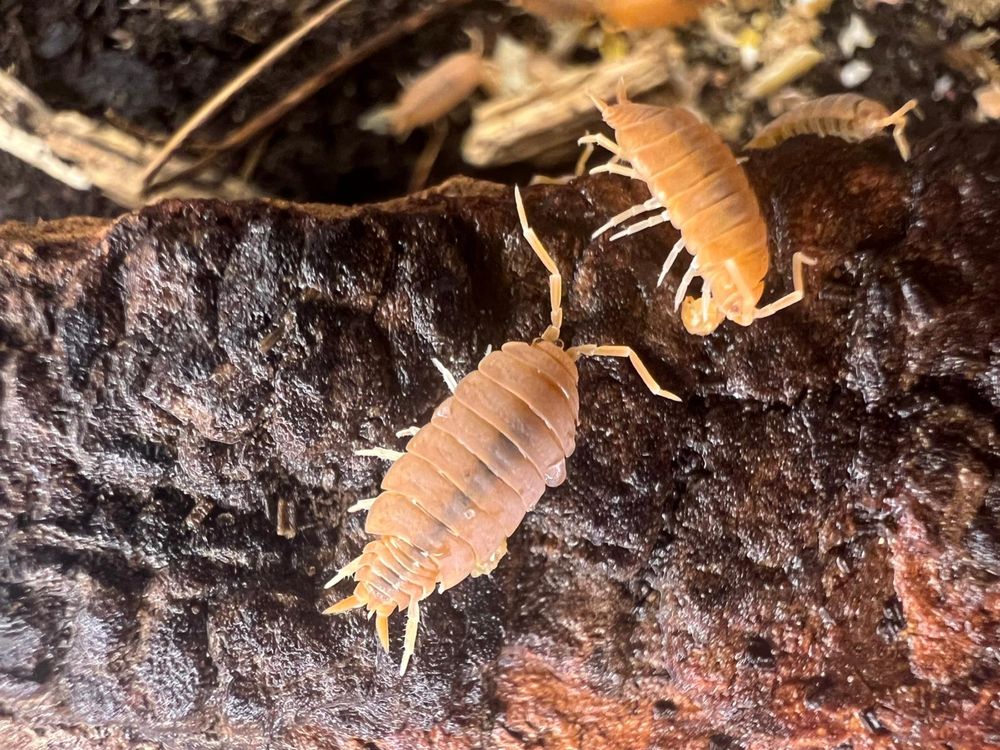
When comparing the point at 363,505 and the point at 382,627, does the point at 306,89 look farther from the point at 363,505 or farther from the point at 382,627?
the point at 382,627

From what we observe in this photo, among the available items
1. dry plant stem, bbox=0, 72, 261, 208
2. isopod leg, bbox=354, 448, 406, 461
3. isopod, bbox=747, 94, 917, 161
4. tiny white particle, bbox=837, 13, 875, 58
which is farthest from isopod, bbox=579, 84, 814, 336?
dry plant stem, bbox=0, 72, 261, 208

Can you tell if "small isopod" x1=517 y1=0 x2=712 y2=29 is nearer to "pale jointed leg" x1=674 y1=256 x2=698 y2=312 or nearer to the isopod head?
"pale jointed leg" x1=674 y1=256 x2=698 y2=312

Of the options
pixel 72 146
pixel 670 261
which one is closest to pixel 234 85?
pixel 72 146

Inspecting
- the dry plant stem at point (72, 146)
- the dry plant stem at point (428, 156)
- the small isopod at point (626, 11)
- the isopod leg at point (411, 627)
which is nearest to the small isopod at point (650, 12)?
the small isopod at point (626, 11)

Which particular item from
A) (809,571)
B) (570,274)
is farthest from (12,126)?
(809,571)

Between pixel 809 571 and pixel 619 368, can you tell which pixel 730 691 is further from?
pixel 619 368

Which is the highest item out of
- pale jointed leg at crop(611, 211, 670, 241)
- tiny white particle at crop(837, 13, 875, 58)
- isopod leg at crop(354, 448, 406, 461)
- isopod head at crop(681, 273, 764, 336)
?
tiny white particle at crop(837, 13, 875, 58)
